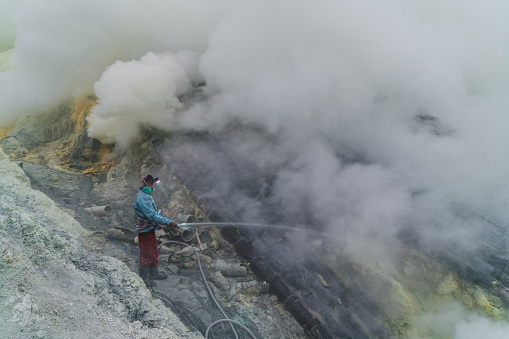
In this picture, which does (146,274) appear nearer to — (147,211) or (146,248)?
(146,248)

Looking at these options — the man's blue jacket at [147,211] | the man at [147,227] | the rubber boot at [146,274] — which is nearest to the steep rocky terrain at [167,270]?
the rubber boot at [146,274]

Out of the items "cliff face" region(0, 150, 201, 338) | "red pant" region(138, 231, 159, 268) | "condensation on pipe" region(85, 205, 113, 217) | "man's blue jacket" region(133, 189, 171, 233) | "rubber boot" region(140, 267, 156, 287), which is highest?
"man's blue jacket" region(133, 189, 171, 233)

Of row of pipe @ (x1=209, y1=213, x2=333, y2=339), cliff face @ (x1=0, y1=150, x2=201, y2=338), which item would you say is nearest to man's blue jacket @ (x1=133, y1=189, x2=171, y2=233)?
cliff face @ (x1=0, y1=150, x2=201, y2=338)

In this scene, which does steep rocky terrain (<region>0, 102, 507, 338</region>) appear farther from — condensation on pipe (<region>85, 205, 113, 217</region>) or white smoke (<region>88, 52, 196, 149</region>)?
white smoke (<region>88, 52, 196, 149</region>)

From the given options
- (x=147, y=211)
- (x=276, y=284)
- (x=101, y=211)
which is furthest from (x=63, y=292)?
(x=101, y=211)

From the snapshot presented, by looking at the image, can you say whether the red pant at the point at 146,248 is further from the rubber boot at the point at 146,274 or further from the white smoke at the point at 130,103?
the white smoke at the point at 130,103

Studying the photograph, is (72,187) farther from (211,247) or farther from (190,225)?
(211,247)
